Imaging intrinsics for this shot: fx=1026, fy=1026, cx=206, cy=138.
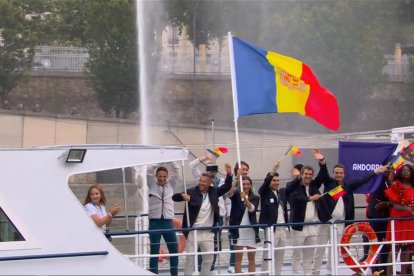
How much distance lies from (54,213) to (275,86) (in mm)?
3512

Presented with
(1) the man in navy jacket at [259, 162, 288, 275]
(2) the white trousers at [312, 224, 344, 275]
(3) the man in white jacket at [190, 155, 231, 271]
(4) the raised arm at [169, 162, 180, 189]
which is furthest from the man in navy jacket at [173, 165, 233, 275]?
(2) the white trousers at [312, 224, 344, 275]

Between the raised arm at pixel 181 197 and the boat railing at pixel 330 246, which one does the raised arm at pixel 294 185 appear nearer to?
the boat railing at pixel 330 246

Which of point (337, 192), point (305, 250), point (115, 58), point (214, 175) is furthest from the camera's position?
point (115, 58)

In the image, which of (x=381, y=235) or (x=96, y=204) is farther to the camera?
(x=381, y=235)

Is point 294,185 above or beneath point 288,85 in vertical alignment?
beneath

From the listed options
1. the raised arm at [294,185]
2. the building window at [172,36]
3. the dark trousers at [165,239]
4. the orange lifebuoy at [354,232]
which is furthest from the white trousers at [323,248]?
the building window at [172,36]

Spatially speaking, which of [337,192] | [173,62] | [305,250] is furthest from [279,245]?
[173,62]

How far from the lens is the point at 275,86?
1288 cm

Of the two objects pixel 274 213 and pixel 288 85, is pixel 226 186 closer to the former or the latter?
pixel 274 213

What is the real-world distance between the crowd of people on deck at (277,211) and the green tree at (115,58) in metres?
33.1

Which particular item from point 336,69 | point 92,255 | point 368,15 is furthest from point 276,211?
point 368,15

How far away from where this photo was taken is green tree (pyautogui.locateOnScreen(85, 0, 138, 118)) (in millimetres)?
→ 45688

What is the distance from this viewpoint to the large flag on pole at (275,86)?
1280 centimetres

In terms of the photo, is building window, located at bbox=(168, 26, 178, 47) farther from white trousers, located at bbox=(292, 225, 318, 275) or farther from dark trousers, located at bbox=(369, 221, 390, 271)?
white trousers, located at bbox=(292, 225, 318, 275)
